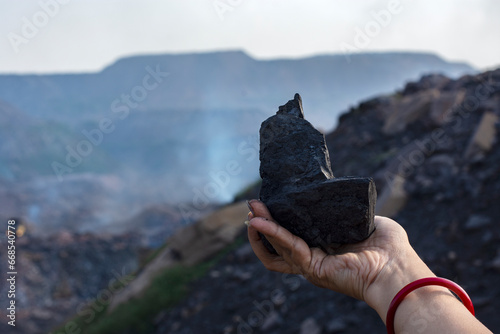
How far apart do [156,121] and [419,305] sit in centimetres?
8069

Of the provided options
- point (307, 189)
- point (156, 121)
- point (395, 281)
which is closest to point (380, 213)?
point (307, 189)

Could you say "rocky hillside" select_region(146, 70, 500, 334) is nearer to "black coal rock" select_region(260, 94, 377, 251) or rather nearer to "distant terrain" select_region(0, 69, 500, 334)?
"distant terrain" select_region(0, 69, 500, 334)

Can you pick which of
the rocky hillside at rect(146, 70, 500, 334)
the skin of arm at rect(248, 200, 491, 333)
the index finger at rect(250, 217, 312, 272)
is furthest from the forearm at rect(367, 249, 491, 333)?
the rocky hillside at rect(146, 70, 500, 334)

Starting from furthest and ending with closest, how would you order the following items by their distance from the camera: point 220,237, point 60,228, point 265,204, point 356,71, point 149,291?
point 356,71 < point 60,228 < point 220,237 < point 149,291 < point 265,204

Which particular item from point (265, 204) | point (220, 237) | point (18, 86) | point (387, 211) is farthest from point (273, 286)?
point (18, 86)

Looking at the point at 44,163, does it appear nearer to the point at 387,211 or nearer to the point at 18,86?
the point at 18,86

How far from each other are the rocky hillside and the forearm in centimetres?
256

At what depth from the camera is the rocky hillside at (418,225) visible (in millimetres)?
4238

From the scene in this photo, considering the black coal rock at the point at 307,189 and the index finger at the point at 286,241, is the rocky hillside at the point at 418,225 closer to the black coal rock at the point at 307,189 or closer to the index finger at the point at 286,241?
the black coal rock at the point at 307,189

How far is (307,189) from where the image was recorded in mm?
2049

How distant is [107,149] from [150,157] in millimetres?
9864

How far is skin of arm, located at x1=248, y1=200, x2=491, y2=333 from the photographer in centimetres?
133

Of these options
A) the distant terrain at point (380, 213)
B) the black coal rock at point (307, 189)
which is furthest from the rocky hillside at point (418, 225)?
the black coal rock at point (307, 189)

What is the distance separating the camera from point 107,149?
75375mm
